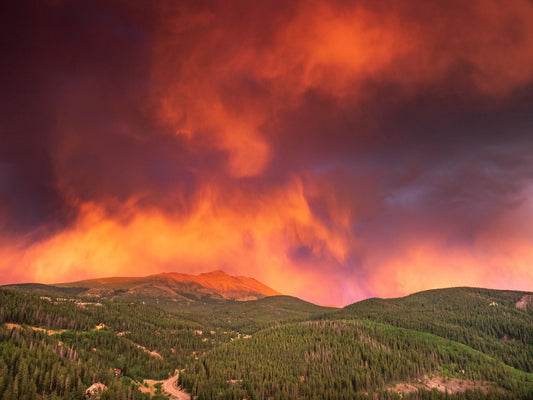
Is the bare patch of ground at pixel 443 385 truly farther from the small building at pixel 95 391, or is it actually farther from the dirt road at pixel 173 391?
the small building at pixel 95 391

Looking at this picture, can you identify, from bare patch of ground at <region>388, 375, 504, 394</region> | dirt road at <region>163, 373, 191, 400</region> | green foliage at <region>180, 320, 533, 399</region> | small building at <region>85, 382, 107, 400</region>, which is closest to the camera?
small building at <region>85, 382, 107, 400</region>

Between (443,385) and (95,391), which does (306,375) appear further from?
(95,391)

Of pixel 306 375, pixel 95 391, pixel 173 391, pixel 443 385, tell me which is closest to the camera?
pixel 95 391

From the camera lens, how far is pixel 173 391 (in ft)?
463

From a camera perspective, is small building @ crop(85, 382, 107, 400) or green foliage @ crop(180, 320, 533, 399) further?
green foliage @ crop(180, 320, 533, 399)

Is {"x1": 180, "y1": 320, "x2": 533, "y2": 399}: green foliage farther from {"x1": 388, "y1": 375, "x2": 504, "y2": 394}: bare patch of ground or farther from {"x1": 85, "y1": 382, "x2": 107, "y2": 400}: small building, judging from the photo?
{"x1": 85, "y1": 382, "x2": 107, "y2": 400}: small building

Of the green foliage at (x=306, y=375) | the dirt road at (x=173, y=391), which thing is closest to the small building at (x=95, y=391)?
the dirt road at (x=173, y=391)

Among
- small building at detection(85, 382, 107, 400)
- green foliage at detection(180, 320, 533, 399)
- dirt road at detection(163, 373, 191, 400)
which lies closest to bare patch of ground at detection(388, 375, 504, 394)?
green foliage at detection(180, 320, 533, 399)

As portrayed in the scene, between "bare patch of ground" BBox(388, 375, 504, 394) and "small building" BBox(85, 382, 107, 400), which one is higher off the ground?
"small building" BBox(85, 382, 107, 400)

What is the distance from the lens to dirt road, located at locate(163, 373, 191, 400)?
13356 centimetres

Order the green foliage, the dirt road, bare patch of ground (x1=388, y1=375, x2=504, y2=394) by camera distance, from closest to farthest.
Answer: the dirt road
the green foliage
bare patch of ground (x1=388, y1=375, x2=504, y2=394)

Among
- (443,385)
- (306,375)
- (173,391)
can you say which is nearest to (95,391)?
(173,391)

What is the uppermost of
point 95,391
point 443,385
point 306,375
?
point 95,391

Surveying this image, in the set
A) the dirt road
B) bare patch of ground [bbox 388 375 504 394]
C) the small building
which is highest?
the small building
